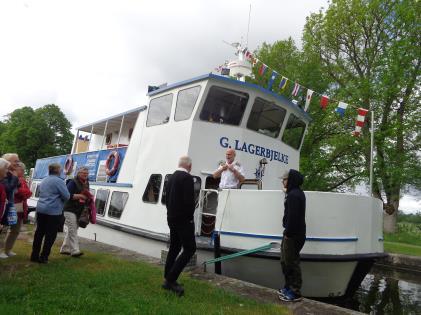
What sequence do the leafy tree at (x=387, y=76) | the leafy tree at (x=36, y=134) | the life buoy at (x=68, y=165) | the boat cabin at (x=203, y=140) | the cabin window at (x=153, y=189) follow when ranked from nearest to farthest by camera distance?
the boat cabin at (x=203, y=140), the cabin window at (x=153, y=189), the life buoy at (x=68, y=165), the leafy tree at (x=387, y=76), the leafy tree at (x=36, y=134)

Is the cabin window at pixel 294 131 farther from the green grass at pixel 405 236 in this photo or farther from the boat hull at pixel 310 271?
the green grass at pixel 405 236

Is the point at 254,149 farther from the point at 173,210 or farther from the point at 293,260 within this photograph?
the point at 173,210

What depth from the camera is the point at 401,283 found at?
33.6 ft

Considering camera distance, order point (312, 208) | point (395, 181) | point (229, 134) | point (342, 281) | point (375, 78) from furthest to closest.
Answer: point (375, 78), point (395, 181), point (229, 134), point (342, 281), point (312, 208)

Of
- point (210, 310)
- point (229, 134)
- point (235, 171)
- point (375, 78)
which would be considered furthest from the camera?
point (375, 78)

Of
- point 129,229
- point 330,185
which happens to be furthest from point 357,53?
point 129,229

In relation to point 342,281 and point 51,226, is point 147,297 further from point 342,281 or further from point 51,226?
point 342,281

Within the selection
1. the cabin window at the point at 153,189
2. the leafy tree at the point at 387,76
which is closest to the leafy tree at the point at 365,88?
the leafy tree at the point at 387,76

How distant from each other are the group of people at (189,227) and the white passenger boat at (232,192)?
79 cm

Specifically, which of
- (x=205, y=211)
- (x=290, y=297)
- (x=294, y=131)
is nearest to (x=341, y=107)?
(x=294, y=131)

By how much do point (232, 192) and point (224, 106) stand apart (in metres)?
2.14

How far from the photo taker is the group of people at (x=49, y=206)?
5.68 m

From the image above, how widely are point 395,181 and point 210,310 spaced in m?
16.0

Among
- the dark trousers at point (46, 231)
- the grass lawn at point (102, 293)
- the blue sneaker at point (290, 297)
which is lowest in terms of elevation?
the grass lawn at point (102, 293)
